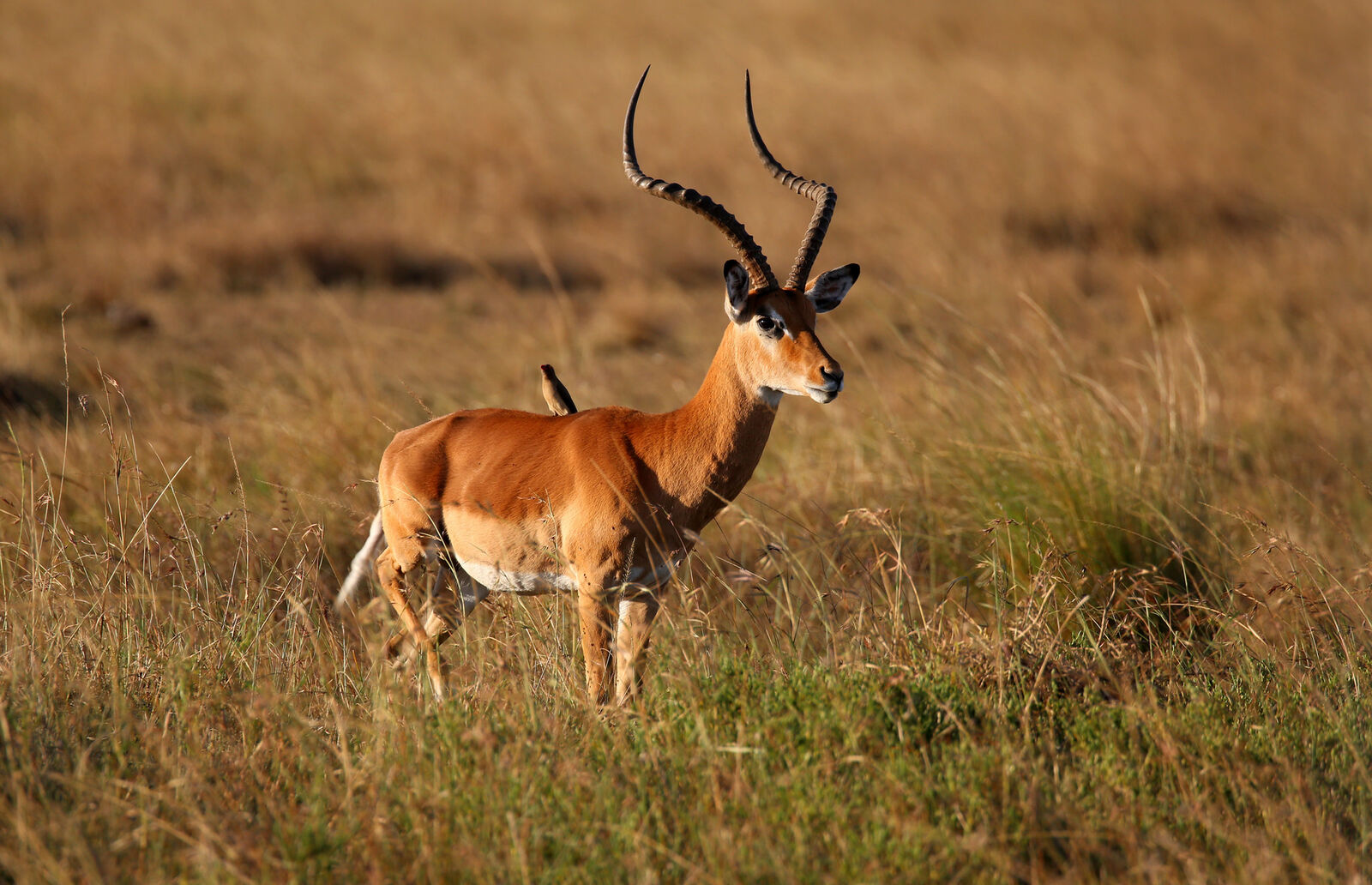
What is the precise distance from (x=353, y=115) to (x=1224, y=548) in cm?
1589

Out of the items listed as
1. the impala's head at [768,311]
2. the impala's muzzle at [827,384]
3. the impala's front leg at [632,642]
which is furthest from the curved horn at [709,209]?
the impala's front leg at [632,642]

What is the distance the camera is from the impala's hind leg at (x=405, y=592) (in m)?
4.77

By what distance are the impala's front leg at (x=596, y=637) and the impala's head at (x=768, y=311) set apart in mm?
931

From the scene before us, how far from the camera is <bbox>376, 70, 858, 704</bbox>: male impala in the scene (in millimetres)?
4477

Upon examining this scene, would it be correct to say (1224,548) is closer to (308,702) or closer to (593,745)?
(593,745)

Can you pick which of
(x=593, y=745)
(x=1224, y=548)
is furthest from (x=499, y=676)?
(x=1224, y=548)

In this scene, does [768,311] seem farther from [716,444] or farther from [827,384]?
[716,444]

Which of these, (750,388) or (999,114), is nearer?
(750,388)

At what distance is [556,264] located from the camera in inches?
586

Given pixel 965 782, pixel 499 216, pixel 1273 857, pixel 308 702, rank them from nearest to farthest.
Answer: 1. pixel 1273 857
2. pixel 965 782
3. pixel 308 702
4. pixel 499 216

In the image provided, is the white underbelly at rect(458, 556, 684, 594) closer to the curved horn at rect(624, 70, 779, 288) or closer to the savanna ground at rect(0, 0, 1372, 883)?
the savanna ground at rect(0, 0, 1372, 883)

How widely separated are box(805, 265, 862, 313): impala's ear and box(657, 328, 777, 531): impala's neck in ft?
1.62

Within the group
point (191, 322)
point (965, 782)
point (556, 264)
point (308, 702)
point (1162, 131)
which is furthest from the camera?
point (1162, 131)

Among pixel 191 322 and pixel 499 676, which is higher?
pixel 191 322
